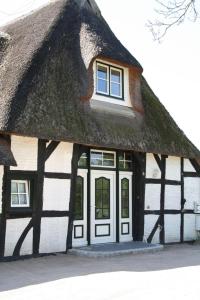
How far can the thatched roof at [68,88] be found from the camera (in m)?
11.7

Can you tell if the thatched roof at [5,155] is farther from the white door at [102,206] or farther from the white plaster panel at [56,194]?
the white door at [102,206]

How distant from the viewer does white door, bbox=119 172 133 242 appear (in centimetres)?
1467

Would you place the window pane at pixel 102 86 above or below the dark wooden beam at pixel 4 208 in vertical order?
above

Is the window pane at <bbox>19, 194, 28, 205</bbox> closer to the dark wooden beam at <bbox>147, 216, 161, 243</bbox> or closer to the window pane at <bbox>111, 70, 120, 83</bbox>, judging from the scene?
the window pane at <bbox>111, 70, 120, 83</bbox>

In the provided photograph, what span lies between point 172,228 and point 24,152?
6.34 meters

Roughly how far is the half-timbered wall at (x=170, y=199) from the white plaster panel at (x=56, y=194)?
3.27 meters

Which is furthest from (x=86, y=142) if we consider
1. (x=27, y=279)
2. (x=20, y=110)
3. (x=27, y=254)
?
(x=27, y=279)

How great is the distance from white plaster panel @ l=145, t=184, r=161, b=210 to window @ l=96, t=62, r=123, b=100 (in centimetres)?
286

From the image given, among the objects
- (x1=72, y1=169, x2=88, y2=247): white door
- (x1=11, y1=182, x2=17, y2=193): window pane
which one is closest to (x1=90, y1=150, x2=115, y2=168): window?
(x1=72, y1=169, x2=88, y2=247): white door

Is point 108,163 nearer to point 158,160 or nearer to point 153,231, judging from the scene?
point 158,160

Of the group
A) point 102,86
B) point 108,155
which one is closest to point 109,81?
point 102,86

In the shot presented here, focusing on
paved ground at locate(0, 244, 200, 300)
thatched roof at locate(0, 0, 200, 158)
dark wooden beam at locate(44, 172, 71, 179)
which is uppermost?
thatched roof at locate(0, 0, 200, 158)

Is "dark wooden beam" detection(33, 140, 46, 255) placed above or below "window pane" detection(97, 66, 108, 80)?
below

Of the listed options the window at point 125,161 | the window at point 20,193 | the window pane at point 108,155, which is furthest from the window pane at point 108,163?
the window at point 20,193
